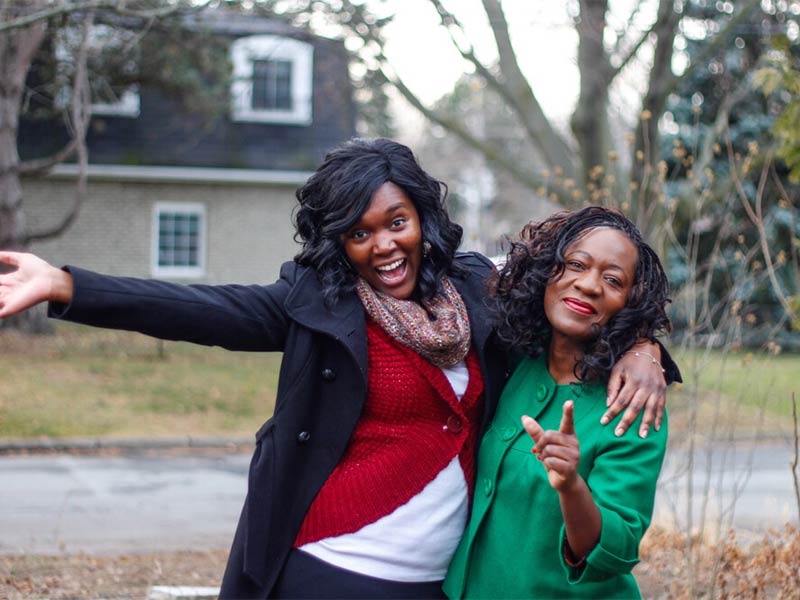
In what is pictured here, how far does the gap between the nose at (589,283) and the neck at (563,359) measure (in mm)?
172

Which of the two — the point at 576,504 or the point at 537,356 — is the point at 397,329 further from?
the point at 576,504

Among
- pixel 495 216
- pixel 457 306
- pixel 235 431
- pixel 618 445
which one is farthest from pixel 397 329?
pixel 495 216

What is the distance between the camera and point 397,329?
2.69 m

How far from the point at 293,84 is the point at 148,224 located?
4.11 metres

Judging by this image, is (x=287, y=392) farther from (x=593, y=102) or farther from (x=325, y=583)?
(x=593, y=102)

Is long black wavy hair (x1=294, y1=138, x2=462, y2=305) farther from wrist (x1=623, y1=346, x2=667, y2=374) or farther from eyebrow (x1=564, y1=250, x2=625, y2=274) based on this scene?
wrist (x1=623, y1=346, x2=667, y2=374)

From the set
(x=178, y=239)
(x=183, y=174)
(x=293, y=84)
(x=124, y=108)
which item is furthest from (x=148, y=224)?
(x=293, y=84)

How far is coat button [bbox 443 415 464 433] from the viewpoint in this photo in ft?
9.04

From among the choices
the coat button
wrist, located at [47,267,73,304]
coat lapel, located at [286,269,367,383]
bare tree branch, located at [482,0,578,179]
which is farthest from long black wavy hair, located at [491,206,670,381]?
bare tree branch, located at [482,0,578,179]

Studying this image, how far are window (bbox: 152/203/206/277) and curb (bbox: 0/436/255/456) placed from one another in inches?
394

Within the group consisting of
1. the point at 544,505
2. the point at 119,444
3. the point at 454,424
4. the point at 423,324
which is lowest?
the point at 119,444

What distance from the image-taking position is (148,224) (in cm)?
2098

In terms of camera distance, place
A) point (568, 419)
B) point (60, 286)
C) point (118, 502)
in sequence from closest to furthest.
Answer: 1. point (568, 419)
2. point (60, 286)
3. point (118, 502)

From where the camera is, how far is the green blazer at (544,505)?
2404 mm
